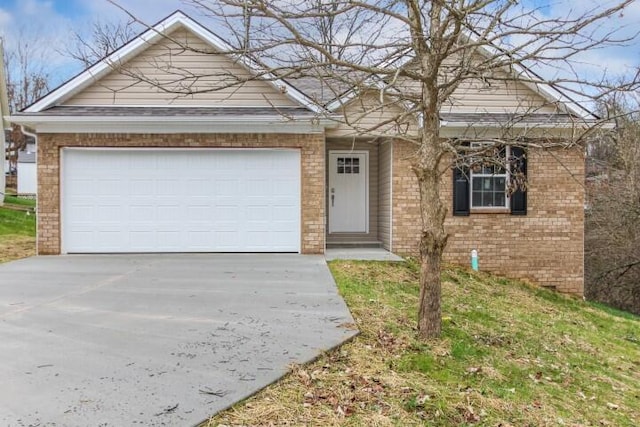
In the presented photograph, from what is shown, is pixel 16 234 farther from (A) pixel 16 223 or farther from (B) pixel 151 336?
(B) pixel 151 336

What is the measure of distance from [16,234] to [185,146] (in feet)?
26.0

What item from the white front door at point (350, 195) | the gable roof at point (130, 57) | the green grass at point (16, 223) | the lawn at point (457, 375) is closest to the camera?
the lawn at point (457, 375)

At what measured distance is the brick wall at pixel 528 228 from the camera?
444 inches

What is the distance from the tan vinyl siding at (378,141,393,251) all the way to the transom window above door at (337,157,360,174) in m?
0.60

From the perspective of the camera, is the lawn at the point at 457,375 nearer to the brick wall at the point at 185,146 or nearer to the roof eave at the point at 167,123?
the brick wall at the point at 185,146

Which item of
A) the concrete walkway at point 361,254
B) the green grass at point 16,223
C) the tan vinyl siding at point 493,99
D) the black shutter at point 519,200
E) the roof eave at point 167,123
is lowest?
the concrete walkway at point 361,254

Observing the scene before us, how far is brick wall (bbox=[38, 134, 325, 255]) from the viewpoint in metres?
10.7

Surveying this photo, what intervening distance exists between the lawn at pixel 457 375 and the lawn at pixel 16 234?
8.26m

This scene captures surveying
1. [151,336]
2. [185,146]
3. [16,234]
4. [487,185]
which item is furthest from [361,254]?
[16,234]

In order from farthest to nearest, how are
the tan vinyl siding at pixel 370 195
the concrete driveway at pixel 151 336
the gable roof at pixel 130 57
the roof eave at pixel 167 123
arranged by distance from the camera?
the tan vinyl siding at pixel 370 195 → the gable roof at pixel 130 57 → the roof eave at pixel 167 123 → the concrete driveway at pixel 151 336

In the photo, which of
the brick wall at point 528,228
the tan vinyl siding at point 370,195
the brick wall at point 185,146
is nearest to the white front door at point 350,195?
the tan vinyl siding at point 370,195

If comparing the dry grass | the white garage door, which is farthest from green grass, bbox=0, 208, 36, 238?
the white garage door

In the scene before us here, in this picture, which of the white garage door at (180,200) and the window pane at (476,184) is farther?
the window pane at (476,184)

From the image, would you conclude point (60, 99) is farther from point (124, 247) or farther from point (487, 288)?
point (487, 288)
